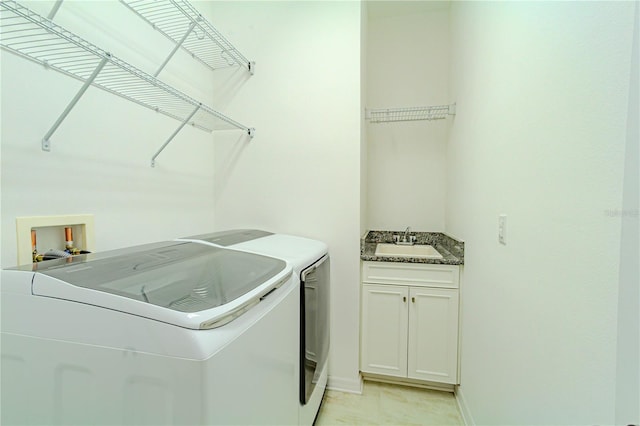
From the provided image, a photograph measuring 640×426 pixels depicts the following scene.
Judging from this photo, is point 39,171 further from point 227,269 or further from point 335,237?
point 335,237

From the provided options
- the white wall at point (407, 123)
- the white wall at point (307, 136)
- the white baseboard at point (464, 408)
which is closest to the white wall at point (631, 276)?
the white baseboard at point (464, 408)

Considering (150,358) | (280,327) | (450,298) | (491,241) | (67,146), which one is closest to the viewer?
(150,358)

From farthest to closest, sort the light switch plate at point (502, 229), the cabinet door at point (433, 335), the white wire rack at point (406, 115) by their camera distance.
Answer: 1. the white wire rack at point (406, 115)
2. the cabinet door at point (433, 335)
3. the light switch plate at point (502, 229)

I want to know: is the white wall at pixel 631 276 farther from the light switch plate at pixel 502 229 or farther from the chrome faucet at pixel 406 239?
the chrome faucet at pixel 406 239

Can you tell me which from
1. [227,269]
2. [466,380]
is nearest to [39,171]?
[227,269]

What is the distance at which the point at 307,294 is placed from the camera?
131 cm

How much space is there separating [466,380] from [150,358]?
5.88ft

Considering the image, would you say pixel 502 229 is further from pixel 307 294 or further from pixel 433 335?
pixel 433 335

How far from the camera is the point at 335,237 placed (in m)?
1.88

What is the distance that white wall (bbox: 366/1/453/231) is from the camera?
7.63ft

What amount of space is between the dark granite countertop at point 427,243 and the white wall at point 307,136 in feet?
0.63

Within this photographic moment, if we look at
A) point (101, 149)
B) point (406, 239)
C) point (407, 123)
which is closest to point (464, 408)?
point (406, 239)

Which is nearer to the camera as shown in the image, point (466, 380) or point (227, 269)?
point (227, 269)

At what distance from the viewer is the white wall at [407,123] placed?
2.32 metres
